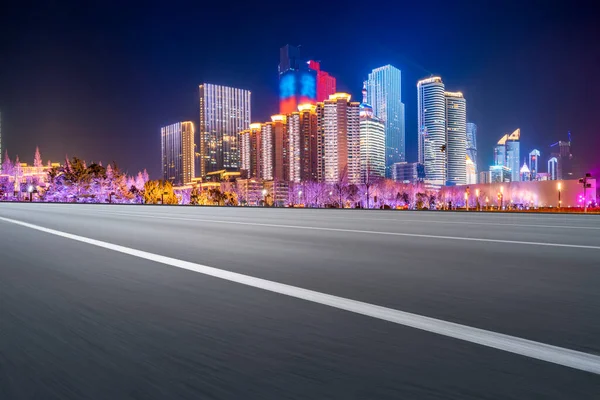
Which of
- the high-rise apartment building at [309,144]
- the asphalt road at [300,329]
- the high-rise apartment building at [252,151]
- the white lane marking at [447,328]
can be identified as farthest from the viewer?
the high-rise apartment building at [252,151]

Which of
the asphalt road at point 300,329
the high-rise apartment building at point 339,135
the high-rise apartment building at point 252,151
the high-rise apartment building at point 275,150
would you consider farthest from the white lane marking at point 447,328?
the high-rise apartment building at point 252,151

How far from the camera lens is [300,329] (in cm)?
321

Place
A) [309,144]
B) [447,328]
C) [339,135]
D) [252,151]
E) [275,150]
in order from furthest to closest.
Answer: [252,151] → [275,150] → [309,144] → [339,135] → [447,328]

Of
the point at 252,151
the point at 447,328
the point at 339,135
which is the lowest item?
the point at 447,328

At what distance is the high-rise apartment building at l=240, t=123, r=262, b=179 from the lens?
18850cm

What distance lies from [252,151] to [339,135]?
51.6 meters

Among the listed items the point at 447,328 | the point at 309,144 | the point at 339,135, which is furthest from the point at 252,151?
the point at 447,328

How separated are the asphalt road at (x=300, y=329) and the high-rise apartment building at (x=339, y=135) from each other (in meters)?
148

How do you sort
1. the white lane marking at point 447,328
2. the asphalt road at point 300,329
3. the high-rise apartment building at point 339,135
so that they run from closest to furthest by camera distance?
the asphalt road at point 300,329 < the white lane marking at point 447,328 < the high-rise apartment building at point 339,135

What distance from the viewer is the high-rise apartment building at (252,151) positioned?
188500 mm

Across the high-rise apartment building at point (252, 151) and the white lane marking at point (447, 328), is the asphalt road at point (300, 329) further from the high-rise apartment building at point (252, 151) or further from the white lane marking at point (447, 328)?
the high-rise apartment building at point (252, 151)

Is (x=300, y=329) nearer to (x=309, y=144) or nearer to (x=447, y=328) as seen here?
(x=447, y=328)

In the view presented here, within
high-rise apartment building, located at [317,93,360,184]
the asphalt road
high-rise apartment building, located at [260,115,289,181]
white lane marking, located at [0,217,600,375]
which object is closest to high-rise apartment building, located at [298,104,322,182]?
high-rise apartment building, located at [317,93,360,184]

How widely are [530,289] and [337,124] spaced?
501ft
